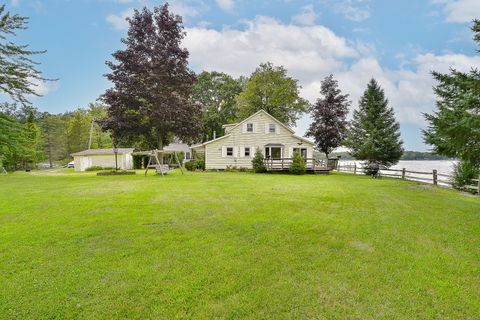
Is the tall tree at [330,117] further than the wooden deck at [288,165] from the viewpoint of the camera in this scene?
Yes

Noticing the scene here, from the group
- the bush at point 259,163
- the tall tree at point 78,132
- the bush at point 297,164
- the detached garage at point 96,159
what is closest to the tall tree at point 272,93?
the bush at point 259,163

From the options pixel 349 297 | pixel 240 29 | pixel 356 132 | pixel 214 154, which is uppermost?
pixel 240 29

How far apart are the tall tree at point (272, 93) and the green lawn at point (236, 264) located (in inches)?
1249

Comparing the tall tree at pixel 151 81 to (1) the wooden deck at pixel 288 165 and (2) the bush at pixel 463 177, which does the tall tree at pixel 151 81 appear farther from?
(2) the bush at pixel 463 177

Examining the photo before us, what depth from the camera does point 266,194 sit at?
9.70m

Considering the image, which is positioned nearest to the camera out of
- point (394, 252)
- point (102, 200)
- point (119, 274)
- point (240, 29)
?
point (119, 274)

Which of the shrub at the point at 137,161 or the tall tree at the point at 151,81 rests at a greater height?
the tall tree at the point at 151,81

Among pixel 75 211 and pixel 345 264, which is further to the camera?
pixel 75 211

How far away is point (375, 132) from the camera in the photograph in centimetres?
2442

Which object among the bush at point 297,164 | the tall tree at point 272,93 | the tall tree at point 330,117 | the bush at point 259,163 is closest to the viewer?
the bush at point 297,164

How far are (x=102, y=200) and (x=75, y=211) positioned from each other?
57.6 inches

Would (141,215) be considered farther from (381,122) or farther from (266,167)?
(381,122)

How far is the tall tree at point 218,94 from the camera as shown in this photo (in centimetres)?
4462

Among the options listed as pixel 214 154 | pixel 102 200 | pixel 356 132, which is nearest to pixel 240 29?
pixel 214 154
